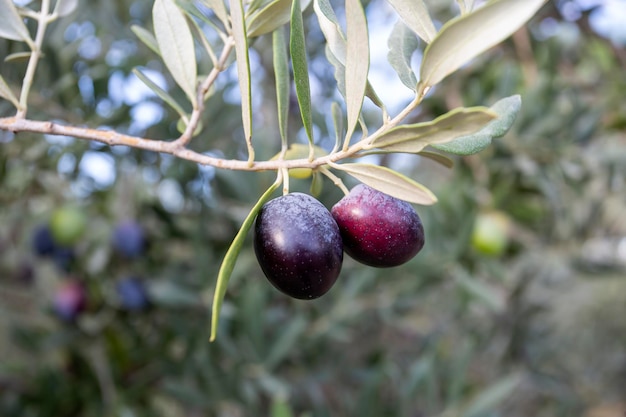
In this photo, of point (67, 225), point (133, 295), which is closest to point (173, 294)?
point (133, 295)

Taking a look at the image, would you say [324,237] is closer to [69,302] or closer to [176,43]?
[176,43]

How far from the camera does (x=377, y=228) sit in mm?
590

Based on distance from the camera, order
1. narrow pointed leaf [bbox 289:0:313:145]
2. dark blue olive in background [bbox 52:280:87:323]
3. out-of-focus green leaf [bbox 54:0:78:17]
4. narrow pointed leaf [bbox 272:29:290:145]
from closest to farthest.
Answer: narrow pointed leaf [bbox 289:0:313:145] < narrow pointed leaf [bbox 272:29:290:145] < out-of-focus green leaf [bbox 54:0:78:17] < dark blue olive in background [bbox 52:280:87:323]

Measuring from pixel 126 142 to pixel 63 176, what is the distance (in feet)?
4.45

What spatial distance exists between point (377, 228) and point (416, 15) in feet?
0.71

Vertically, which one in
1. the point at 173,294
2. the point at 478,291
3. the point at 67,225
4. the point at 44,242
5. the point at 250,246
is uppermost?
the point at 478,291

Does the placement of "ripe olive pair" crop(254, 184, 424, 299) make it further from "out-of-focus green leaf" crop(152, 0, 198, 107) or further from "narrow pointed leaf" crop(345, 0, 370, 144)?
"out-of-focus green leaf" crop(152, 0, 198, 107)

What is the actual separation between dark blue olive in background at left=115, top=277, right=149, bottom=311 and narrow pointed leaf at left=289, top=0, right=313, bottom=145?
1.52 meters

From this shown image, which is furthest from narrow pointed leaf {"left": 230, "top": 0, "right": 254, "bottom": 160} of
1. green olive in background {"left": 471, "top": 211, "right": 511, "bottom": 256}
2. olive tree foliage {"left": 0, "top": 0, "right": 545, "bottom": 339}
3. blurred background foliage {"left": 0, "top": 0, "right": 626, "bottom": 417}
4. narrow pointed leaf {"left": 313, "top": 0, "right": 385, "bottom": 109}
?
green olive in background {"left": 471, "top": 211, "right": 511, "bottom": 256}

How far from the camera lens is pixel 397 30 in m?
0.67

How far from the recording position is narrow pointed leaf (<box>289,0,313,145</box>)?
20.7 inches

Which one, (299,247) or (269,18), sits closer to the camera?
(299,247)

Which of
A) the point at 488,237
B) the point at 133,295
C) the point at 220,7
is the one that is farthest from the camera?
the point at 133,295

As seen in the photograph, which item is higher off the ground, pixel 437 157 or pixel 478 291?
pixel 437 157
